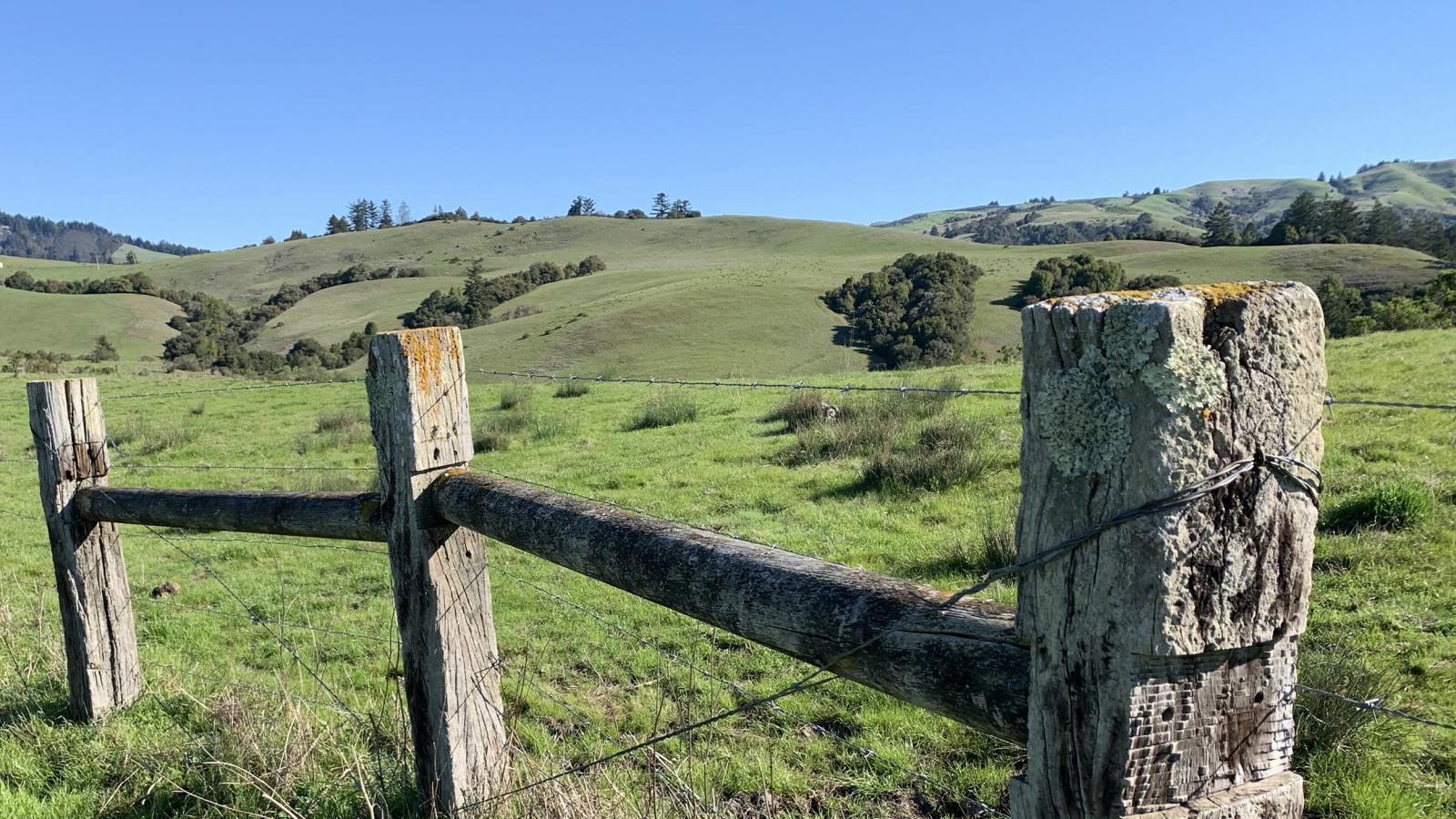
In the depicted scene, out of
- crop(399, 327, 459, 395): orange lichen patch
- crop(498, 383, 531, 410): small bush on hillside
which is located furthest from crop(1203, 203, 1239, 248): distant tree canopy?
crop(399, 327, 459, 395): orange lichen patch

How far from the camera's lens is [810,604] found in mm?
1696

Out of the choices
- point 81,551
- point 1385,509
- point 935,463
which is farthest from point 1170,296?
point 935,463

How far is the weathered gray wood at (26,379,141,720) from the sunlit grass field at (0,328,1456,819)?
22cm

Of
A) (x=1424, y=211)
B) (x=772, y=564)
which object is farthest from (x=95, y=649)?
(x=1424, y=211)

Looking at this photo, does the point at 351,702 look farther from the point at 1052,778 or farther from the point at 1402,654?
the point at 1402,654

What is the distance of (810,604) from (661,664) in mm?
3986

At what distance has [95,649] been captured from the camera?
14.9ft

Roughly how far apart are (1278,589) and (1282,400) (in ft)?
0.87

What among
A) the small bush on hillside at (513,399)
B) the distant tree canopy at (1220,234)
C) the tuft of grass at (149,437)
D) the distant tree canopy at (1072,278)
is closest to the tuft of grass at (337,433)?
the tuft of grass at (149,437)

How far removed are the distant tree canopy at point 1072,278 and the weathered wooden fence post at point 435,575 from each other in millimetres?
51180

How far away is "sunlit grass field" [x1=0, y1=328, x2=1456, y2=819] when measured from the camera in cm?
358

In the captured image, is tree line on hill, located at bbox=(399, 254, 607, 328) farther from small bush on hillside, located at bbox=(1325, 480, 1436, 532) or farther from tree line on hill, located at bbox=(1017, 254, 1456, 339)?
small bush on hillside, located at bbox=(1325, 480, 1436, 532)

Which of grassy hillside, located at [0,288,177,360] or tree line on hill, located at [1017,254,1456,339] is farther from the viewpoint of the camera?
grassy hillside, located at [0,288,177,360]

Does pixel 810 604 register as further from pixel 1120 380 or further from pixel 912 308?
pixel 912 308
